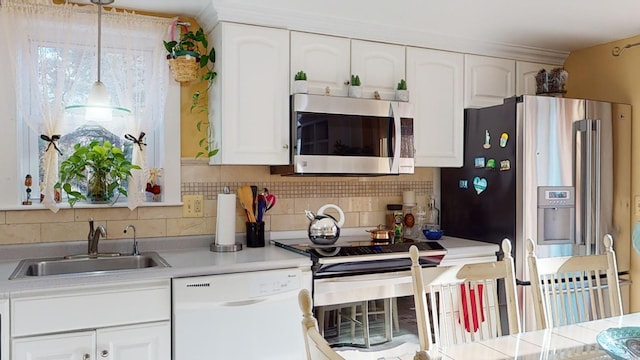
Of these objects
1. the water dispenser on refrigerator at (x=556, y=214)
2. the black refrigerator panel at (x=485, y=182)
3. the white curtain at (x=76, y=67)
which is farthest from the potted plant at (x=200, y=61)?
the water dispenser on refrigerator at (x=556, y=214)

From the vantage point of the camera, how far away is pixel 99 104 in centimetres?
235

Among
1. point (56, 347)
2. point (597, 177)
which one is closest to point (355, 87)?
point (597, 177)

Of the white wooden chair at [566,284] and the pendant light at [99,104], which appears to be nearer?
the white wooden chair at [566,284]

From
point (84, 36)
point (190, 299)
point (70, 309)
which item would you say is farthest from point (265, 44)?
point (70, 309)

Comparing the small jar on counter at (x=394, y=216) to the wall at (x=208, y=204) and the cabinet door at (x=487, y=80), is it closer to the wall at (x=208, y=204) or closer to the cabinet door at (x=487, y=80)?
the wall at (x=208, y=204)

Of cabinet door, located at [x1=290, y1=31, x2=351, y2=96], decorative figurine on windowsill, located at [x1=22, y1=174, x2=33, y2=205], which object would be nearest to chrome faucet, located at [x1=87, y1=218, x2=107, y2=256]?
decorative figurine on windowsill, located at [x1=22, y1=174, x2=33, y2=205]

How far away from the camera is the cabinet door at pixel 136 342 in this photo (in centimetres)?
215

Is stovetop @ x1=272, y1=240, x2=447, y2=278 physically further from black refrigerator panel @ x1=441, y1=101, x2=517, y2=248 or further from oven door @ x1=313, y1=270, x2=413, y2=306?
black refrigerator panel @ x1=441, y1=101, x2=517, y2=248

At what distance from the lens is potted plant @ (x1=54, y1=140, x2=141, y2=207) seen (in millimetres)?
2582

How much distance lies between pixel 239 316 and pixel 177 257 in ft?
1.57

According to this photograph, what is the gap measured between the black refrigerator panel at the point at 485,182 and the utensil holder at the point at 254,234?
1.36 meters

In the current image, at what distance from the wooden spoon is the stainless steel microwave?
23 centimetres

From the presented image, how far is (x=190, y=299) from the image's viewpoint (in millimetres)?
2283

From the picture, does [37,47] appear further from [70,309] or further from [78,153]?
[70,309]
